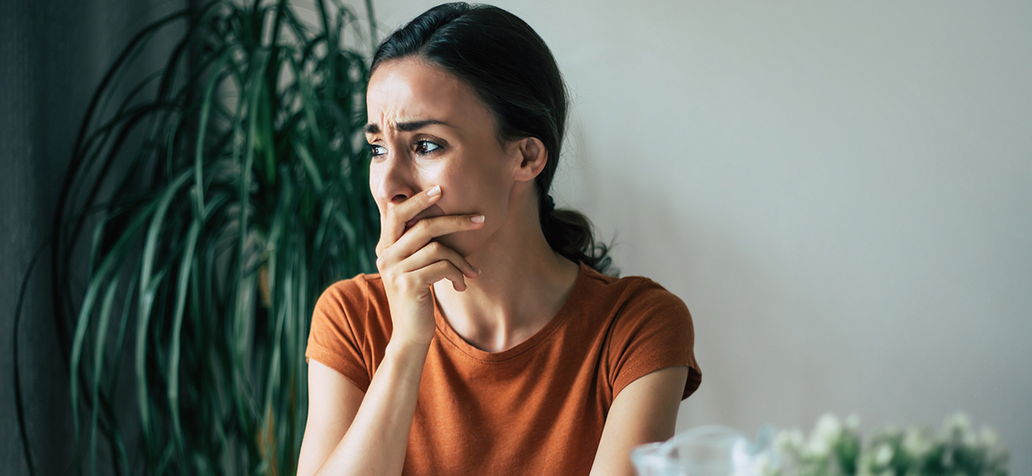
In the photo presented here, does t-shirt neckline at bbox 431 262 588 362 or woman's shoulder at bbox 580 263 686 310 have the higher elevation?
woman's shoulder at bbox 580 263 686 310

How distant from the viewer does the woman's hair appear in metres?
0.94

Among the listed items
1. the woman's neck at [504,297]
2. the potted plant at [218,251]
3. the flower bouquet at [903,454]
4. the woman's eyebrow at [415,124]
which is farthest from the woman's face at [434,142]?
the flower bouquet at [903,454]

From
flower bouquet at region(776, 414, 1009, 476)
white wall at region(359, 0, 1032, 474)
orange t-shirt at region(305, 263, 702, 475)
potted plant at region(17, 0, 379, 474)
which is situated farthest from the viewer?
white wall at region(359, 0, 1032, 474)

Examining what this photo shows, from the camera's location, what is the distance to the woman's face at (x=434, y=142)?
0.91 meters

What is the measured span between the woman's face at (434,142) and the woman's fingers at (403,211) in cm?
1

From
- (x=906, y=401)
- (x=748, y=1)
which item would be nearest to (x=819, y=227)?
(x=906, y=401)

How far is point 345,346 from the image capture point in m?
1.04

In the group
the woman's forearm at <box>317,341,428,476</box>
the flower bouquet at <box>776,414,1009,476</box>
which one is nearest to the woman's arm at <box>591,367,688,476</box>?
the woman's forearm at <box>317,341,428,476</box>

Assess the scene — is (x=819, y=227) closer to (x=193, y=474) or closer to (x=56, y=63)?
(x=193, y=474)

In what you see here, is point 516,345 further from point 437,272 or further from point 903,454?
Answer: point 903,454

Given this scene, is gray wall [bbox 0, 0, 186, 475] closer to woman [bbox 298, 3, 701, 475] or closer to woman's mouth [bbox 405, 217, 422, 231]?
Result: woman [bbox 298, 3, 701, 475]

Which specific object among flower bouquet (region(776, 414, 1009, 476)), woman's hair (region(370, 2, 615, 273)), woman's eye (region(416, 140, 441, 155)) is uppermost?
woman's hair (region(370, 2, 615, 273))

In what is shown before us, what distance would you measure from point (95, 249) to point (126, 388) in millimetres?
448

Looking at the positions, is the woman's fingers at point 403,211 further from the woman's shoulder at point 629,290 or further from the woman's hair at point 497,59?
the woman's shoulder at point 629,290
